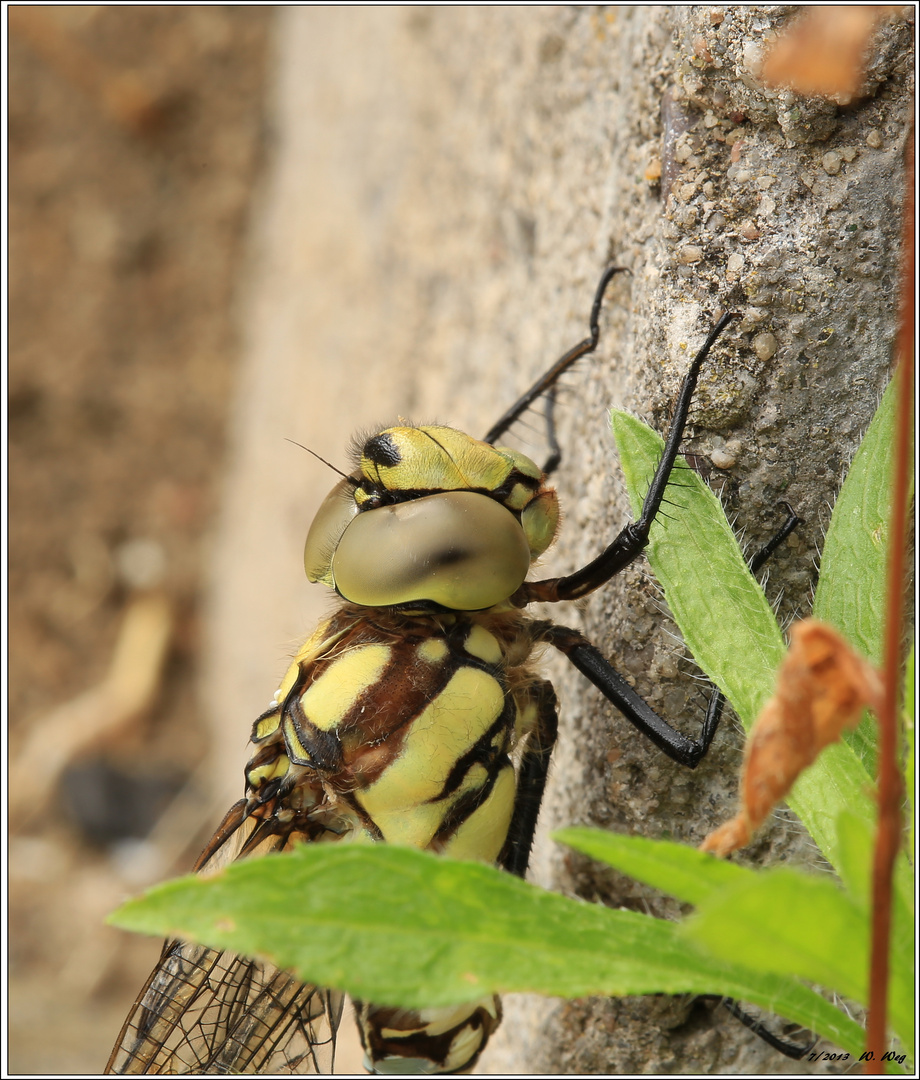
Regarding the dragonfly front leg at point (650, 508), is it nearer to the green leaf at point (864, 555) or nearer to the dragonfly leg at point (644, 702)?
the dragonfly leg at point (644, 702)

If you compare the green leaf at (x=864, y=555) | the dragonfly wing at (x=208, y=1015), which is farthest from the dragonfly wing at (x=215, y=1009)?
the green leaf at (x=864, y=555)

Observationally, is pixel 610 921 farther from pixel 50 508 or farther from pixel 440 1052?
pixel 50 508

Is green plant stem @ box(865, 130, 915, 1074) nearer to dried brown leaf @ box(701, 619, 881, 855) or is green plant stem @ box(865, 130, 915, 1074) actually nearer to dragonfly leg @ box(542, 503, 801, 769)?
dried brown leaf @ box(701, 619, 881, 855)

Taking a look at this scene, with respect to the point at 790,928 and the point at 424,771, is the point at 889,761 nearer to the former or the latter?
the point at 790,928

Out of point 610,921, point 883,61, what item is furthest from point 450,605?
Answer: point 883,61

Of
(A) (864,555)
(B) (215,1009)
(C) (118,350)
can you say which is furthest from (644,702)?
(C) (118,350)

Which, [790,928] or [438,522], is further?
[438,522]

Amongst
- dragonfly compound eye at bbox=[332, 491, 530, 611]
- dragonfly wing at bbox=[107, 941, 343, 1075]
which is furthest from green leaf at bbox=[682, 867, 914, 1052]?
dragonfly wing at bbox=[107, 941, 343, 1075]
